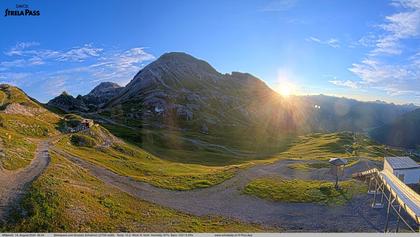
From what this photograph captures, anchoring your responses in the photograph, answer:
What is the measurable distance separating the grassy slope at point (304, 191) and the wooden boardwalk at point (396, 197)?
3.14 metres

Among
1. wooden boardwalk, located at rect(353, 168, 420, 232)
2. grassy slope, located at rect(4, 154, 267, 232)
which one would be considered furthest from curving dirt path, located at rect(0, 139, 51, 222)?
wooden boardwalk, located at rect(353, 168, 420, 232)

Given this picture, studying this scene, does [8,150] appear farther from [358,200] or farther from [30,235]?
[358,200]

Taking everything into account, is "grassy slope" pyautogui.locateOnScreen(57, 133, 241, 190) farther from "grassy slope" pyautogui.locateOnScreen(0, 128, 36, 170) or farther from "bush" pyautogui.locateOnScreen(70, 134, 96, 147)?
"grassy slope" pyautogui.locateOnScreen(0, 128, 36, 170)

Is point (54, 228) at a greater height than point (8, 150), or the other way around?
point (8, 150)

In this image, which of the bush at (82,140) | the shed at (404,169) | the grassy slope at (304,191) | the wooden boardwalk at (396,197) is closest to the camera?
the wooden boardwalk at (396,197)

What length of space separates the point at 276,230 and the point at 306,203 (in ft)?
50.2

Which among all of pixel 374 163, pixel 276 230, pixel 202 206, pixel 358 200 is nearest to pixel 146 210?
pixel 202 206

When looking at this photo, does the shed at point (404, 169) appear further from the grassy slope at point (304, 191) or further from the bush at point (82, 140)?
the bush at point (82, 140)

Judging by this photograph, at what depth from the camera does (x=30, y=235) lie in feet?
127

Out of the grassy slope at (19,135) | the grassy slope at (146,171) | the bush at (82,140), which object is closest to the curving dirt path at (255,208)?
the grassy slope at (146,171)

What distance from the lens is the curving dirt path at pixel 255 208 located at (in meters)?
53.3

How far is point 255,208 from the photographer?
59.7m

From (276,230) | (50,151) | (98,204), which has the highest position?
(50,151)

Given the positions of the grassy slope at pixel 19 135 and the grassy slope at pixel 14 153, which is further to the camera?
the grassy slope at pixel 19 135
